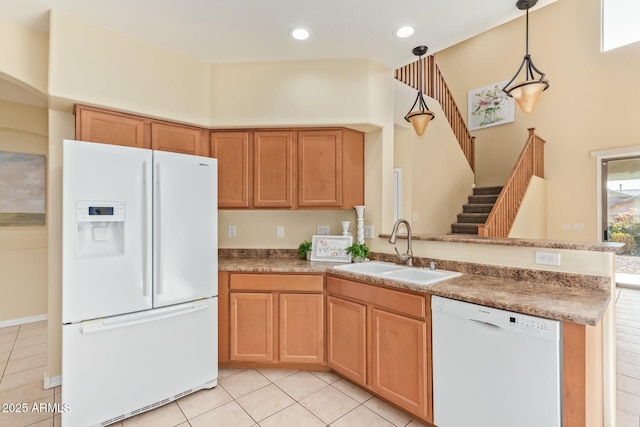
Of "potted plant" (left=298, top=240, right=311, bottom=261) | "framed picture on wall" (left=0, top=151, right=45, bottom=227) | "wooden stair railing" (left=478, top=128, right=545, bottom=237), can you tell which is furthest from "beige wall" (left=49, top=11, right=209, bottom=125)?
"wooden stair railing" (left=478, top=128, right=545, bottom=237)

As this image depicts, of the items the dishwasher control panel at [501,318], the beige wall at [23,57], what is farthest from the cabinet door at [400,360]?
the beige wall at [23,57]

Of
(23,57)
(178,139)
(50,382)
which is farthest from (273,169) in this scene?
(50,382)

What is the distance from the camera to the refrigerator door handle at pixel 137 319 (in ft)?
6.24

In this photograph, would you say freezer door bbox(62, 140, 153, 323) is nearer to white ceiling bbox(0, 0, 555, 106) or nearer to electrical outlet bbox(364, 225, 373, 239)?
white ceiling bbox(0, 0, 555, 106)

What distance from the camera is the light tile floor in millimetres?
2027

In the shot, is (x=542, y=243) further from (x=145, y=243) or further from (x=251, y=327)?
(x=145, y=243)

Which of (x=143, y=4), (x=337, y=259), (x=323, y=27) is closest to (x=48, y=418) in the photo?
(x=337, y=259)

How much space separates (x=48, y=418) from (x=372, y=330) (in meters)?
2.34

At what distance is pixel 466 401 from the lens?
1.68 m

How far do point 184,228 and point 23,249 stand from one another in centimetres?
305

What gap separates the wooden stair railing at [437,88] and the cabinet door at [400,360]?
334 cm

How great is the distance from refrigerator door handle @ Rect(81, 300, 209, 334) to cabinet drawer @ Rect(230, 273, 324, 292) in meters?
0.33

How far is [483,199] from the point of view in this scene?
230 inches

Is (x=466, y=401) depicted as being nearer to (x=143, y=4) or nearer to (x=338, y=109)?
(x=338, y=109)
